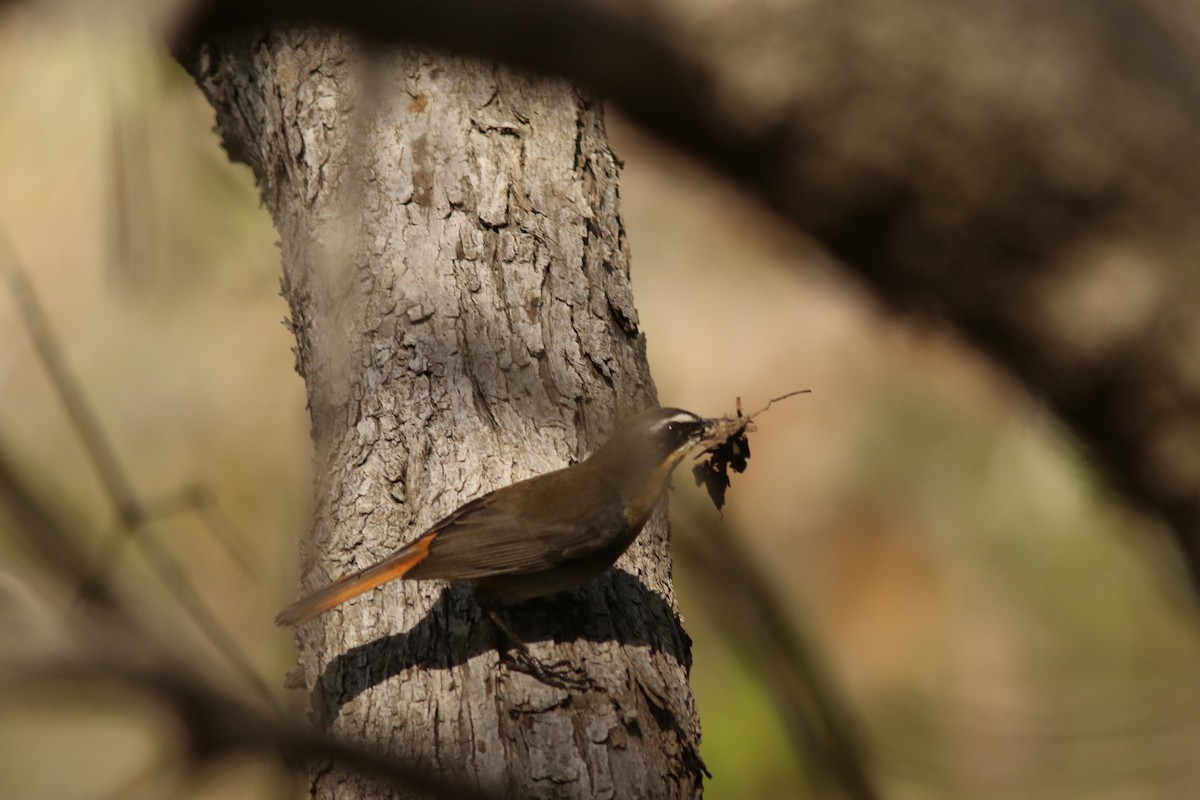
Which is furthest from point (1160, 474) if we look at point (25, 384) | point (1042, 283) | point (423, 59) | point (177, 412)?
point (25, 384)

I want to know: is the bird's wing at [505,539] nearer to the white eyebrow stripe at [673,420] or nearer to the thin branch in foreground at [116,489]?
the white eyebrow stripe at [673,420]

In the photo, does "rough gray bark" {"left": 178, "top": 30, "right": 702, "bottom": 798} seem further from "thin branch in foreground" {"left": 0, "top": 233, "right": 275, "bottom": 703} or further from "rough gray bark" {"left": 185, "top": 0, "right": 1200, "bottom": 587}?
"rough gray bark" {"left": 185, "top": 0, "right": 1200, "bottom": 587}

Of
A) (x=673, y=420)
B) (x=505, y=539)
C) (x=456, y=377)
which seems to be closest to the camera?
(x=505, y=539)

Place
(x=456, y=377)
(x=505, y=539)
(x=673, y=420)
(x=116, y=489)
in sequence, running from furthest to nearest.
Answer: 1. (x=673, y=420)
2. (x=456, y=377)
3. (x=505, y=539)
4. (x=116, y=489)

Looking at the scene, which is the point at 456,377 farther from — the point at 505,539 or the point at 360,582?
the point at 360,582

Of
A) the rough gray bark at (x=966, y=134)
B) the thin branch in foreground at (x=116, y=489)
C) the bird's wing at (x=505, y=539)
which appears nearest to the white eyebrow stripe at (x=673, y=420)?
the bird's wing at (x=505, y=539)

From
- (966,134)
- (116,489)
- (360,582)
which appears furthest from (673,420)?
(966,134)
